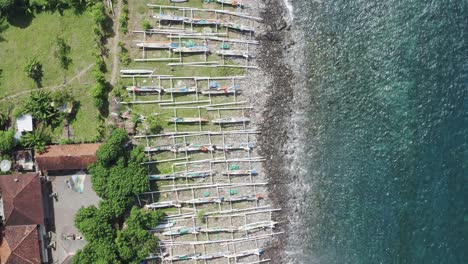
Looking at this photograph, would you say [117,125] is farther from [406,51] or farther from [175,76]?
[406,51]

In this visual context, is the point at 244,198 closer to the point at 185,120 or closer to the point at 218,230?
the point at 218,230

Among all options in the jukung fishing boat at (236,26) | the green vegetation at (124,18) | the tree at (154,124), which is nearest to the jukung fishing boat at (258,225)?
the tree at (154,124)

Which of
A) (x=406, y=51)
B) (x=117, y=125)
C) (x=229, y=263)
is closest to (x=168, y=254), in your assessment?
(x=229, y=263)

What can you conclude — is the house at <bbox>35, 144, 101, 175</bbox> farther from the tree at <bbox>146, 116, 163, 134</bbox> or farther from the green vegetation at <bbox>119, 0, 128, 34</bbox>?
the green vegetation at <bbox>119, 0, 128, 34</bbox>

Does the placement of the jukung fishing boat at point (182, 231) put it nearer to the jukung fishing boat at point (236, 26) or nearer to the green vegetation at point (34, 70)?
the green vegetation at point (34, 70)

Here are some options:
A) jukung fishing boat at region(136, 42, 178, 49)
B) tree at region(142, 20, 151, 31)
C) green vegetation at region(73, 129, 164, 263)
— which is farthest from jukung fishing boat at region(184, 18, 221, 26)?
green vegetation at region(73, 129, 164, 263)

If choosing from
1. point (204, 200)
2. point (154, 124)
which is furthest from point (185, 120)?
point (204, 200)
